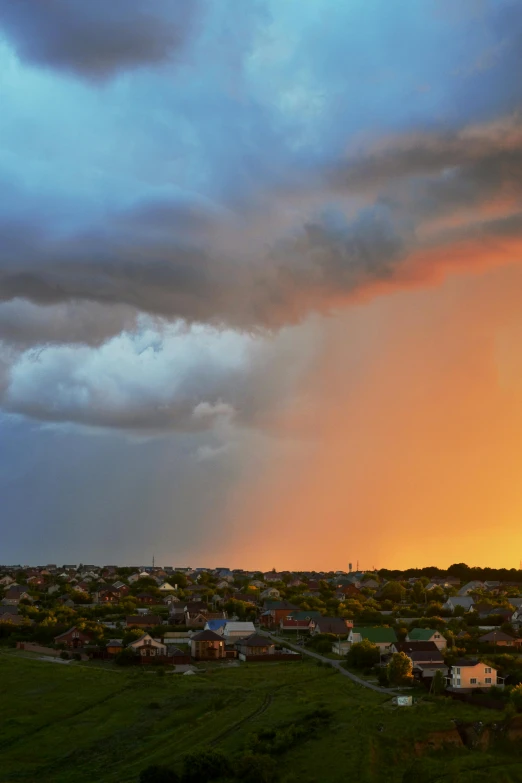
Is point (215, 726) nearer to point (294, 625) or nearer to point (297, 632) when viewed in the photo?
point (297, 632)

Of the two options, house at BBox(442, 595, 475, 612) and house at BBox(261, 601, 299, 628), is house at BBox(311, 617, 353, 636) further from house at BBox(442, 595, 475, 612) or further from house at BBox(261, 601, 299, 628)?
house at BBox(442, 595, 475, 612)

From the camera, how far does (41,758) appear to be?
51156 millimetres

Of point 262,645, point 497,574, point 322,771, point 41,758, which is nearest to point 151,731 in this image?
point 41,758

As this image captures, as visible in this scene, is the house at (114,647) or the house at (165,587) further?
the house at (165,587)

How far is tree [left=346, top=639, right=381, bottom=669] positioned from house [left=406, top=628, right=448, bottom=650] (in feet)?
32.4

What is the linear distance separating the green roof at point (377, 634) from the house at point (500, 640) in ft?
25.7

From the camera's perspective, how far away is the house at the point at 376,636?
78.0 m

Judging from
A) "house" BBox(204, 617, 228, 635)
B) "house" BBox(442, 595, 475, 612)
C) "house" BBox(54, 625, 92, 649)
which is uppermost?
"house" BBox(442, 595, 475, 612)

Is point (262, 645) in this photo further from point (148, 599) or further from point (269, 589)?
point (269, 589)

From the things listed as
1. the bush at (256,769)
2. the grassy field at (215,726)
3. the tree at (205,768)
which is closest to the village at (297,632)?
the grassy field at (215,726)

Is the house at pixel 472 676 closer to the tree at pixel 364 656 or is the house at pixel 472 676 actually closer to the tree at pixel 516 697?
the tree at pixel 516 697

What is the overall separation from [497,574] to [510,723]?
137 m

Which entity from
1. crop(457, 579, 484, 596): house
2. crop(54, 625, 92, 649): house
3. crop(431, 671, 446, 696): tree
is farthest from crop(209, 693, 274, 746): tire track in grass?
crop(457, 579, 484, 596): house

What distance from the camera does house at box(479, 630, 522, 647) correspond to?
78.3 meters
